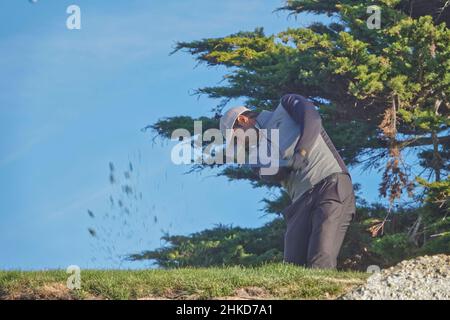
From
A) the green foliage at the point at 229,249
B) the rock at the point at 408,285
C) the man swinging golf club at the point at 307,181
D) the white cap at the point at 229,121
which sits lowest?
the green foliage at the point at 229,249

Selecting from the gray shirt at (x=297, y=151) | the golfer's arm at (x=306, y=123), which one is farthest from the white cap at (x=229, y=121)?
the golfer's arm at (x=306, y=123)

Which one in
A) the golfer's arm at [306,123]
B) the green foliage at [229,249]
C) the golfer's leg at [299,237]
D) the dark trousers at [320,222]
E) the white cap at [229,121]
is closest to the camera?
the golfer's arm at [306,123]

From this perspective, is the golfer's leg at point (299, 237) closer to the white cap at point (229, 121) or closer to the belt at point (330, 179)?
the belt at point (330, 179)

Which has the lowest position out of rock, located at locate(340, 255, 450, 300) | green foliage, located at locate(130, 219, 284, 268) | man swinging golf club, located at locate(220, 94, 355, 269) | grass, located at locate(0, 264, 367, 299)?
green foliage, located at locate(130, 219, 284, 268)

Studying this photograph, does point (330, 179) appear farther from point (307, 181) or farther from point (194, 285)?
point (194, 285)

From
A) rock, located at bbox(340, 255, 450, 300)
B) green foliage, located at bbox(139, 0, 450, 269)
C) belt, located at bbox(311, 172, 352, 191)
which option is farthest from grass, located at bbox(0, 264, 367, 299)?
green foliage, located at bbox(139, 0, 450, 269)

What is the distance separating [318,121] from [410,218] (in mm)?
6954

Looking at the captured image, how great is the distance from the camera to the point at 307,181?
11.4 metres

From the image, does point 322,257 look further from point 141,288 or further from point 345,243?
point 345,243

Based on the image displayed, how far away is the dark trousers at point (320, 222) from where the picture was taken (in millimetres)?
10953

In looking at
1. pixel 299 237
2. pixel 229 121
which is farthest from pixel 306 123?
pixel 299 237

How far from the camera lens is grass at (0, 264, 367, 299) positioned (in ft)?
27.1

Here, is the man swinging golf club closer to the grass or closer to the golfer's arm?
the golfer's arm

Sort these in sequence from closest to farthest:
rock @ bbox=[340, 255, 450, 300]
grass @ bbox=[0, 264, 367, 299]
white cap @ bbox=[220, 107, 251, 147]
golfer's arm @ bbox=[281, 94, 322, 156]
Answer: rock @ bbox=[340, 255, 450, 300], grass @ bbox=[0, 264, 367, 299], golfer's arm @ bbox=[281, 94, 322, 156], white cap @ bbox=[220, 107, 251, 147]
